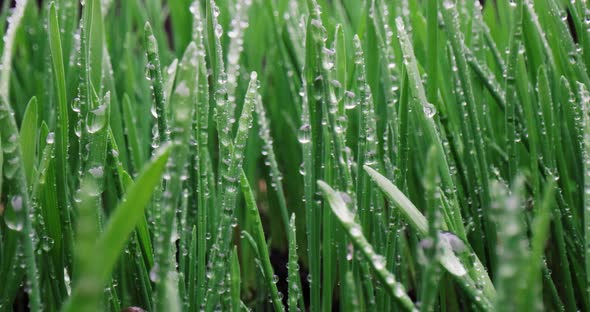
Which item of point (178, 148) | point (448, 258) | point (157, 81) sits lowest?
point (448, 258)

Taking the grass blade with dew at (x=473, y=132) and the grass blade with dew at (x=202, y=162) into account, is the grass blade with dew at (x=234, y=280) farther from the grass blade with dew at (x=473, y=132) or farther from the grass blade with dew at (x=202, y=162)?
the grass blade with dew at (x=473, y=132)

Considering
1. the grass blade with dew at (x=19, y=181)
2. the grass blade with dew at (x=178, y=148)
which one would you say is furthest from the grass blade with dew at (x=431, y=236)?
the grass blade with dew at (x=19, y=181)

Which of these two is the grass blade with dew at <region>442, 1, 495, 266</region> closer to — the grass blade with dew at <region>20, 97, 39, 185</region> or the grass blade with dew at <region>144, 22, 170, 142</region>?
the grass blade with dew at <region>144, 22, 170, 142</region>

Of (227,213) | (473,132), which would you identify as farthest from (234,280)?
(473,132)

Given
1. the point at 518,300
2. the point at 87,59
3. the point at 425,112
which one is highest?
the point at 87,59

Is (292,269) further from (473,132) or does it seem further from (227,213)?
(473,132)

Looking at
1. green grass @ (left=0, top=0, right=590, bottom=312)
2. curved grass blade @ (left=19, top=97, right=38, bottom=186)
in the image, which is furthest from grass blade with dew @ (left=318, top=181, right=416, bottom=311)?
curved grass blade @ (left=19, top=97, right=38, bottom=186)

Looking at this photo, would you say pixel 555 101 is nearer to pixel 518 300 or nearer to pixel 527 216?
pixel 527 216

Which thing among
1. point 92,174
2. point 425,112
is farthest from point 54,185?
point 425,112

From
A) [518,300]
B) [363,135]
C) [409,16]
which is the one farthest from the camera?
[409,16]
